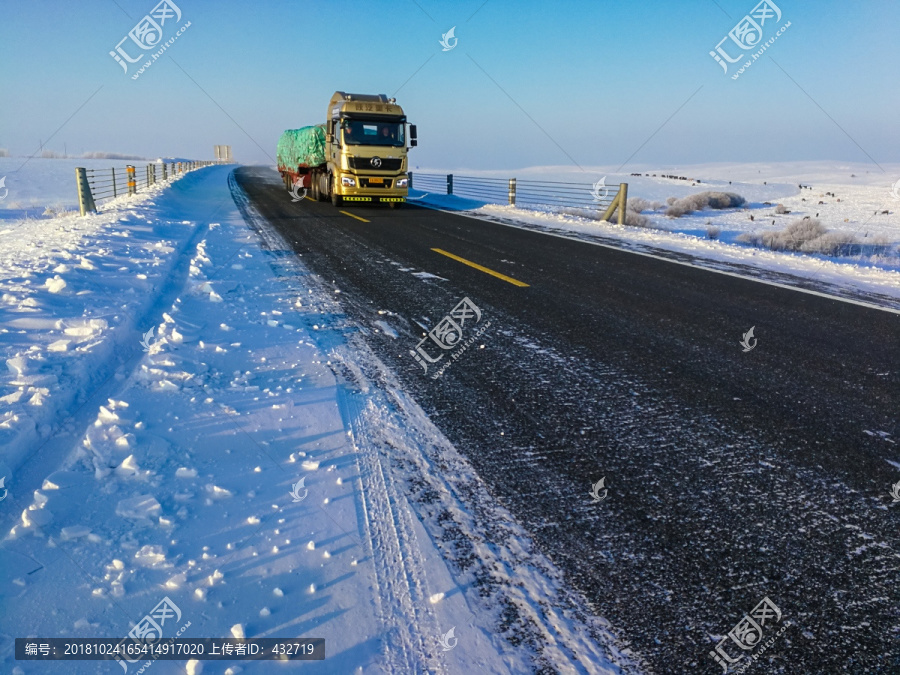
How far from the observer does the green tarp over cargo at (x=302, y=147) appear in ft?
69.3

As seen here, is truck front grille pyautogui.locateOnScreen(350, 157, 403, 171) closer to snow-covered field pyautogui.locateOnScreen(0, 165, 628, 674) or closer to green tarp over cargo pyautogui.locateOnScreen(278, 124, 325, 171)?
green tarp over cargo pyautogui.locateOnScreen(278, 124, 325, 171)

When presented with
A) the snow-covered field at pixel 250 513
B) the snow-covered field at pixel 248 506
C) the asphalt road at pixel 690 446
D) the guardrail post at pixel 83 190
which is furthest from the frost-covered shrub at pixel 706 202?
the snow-covered field at pixel 250 513

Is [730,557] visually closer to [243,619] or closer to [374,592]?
[374,592]

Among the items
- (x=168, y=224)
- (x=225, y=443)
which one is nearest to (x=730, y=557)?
(x=225, y=443)

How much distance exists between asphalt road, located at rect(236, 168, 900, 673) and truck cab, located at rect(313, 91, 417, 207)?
12.0 meters

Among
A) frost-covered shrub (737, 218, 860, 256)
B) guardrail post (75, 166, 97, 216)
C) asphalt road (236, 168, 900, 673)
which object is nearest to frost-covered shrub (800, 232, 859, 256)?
frost-covered shrub (737, 218, 860, 256)

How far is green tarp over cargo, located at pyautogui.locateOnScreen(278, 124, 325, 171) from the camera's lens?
21.1 m

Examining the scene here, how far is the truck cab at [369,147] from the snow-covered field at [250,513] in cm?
1394

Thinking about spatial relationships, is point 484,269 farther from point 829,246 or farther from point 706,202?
point 706,202

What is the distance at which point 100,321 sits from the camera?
4.64 metres

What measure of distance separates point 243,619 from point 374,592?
1.45ft

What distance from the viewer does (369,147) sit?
58.1ft

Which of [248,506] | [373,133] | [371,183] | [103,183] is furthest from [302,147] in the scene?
[248,506]

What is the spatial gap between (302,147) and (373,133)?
7.61m
